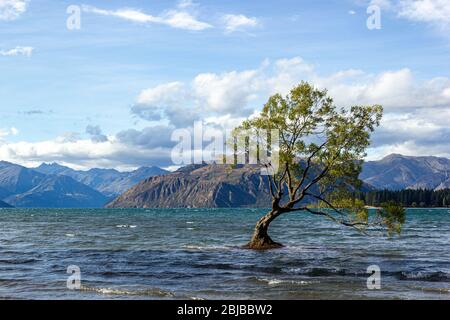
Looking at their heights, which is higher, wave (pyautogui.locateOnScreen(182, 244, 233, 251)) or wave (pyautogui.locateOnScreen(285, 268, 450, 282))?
wave (pyautogui.locateOnScreen(285, 268, 450, 282))

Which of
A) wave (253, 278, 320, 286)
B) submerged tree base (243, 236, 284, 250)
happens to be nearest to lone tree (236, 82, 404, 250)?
submerged tree base (243, 236, 284, 250)

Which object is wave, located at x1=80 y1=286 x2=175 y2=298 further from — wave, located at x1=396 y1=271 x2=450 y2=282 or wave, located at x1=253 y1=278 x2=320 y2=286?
wave, located at x1=396 y1=271 x2=450 y2=282

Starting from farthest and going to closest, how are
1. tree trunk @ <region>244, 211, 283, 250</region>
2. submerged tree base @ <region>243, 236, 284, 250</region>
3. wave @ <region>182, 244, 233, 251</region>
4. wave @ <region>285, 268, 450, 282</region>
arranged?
wave @ <region>182, 244, 233, 251</region>, submerged tree base @ <region>243, 236, 284, 250</region>, tree trunk @ <region>244, 211, 283, 250</region>, wave @ <region>285, 268, 450, 282</region>

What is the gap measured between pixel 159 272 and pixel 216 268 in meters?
5.07

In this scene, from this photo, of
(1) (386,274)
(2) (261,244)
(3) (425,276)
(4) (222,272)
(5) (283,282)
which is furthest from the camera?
(2) (261,244)

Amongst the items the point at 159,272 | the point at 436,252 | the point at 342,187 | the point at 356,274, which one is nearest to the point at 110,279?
the point at 159,272

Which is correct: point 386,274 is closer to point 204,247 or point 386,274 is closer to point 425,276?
point 425,276

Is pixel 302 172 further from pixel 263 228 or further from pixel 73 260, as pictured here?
pixel 73 260

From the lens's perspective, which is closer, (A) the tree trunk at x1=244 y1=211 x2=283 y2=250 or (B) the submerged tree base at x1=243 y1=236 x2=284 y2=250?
(A) the tree trunk at x1=244 y1=211 x2=283 y2=250

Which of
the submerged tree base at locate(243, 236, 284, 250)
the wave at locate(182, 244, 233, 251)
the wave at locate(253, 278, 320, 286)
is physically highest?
the wave at locate(253, 278, 320, 286)

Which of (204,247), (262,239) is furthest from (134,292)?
(204,247)

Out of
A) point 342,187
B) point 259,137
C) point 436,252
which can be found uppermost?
point 259,137

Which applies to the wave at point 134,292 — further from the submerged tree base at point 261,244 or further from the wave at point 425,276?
the submerged tree base at point 261,244
